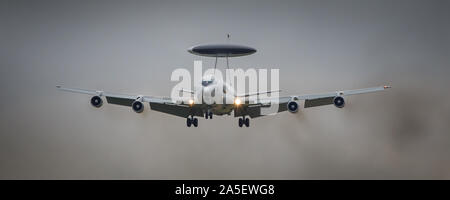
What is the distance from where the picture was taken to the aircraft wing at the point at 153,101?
52.2 m

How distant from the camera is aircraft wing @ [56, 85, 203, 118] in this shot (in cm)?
5218

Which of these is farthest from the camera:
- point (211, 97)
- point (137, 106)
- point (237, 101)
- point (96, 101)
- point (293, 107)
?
point (96, 101)

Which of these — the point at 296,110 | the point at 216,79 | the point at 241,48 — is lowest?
the point at 296,110

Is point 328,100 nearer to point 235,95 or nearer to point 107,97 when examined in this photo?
point 235,95

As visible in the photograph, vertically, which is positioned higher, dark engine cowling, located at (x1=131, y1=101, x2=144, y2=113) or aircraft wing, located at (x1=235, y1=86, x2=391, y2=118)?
aircraft wing, located at (x1=235, y1=86, x2=391, y2=118)

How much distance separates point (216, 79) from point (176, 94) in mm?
4484

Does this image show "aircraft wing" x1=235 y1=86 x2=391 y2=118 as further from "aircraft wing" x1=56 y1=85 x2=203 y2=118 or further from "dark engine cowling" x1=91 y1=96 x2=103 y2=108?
"dark engine cowling" x1=91 y1=96 x2=103 y2=108

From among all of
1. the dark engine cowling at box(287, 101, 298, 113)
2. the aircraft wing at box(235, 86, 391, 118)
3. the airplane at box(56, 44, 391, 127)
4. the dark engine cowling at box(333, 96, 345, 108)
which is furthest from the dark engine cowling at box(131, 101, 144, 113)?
the dark engine cowling at box(333, 96, 345, 108)

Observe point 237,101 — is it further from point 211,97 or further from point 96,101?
point 96,101

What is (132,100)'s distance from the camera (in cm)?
5372

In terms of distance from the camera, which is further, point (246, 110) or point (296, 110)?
point (246, 110)

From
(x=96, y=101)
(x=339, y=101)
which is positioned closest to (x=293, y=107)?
(x=339, y=101)

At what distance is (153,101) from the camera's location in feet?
173

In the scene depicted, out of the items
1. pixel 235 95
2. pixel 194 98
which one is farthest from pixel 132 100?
pixel 235 95
